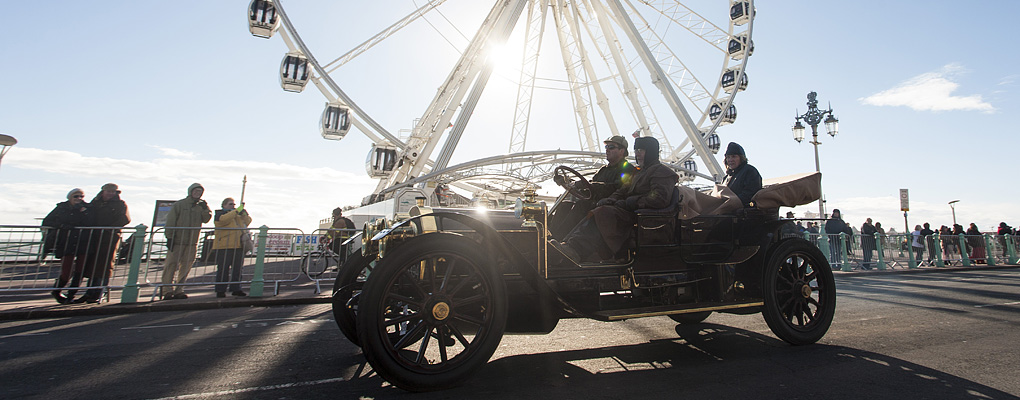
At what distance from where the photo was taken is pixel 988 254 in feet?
51.0

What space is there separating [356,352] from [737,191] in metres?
3.43

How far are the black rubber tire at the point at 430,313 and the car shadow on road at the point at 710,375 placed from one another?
159 mm

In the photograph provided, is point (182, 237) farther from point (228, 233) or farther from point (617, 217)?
point (617, 217)

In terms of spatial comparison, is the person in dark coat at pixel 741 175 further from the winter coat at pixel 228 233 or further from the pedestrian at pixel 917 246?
the pedestrian at pixel 917 246

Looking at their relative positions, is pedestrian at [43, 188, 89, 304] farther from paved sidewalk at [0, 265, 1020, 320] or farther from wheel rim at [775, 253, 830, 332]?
wheel rim at [775, 253, 830, 332]

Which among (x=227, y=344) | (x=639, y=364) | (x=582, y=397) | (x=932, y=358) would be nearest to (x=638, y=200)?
(x=639, y=364)

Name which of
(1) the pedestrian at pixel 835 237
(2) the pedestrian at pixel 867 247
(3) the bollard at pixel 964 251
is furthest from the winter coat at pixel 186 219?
(3) the bollard at pixel 964 251

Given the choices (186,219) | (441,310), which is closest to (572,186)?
(441,310)

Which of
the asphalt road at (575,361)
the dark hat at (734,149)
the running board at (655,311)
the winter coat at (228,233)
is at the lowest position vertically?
the asphalt road at (575,361)

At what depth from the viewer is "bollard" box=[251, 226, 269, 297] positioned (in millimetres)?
7023

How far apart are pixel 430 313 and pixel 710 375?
1.73 m

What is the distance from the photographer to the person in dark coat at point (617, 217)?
309 centimetres

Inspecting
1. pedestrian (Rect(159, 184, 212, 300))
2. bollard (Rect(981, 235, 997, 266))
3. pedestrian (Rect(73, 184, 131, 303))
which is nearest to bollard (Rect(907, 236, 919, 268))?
bollard (Rect(981, 235, 997, 266))

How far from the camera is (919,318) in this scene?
473 centimetres
